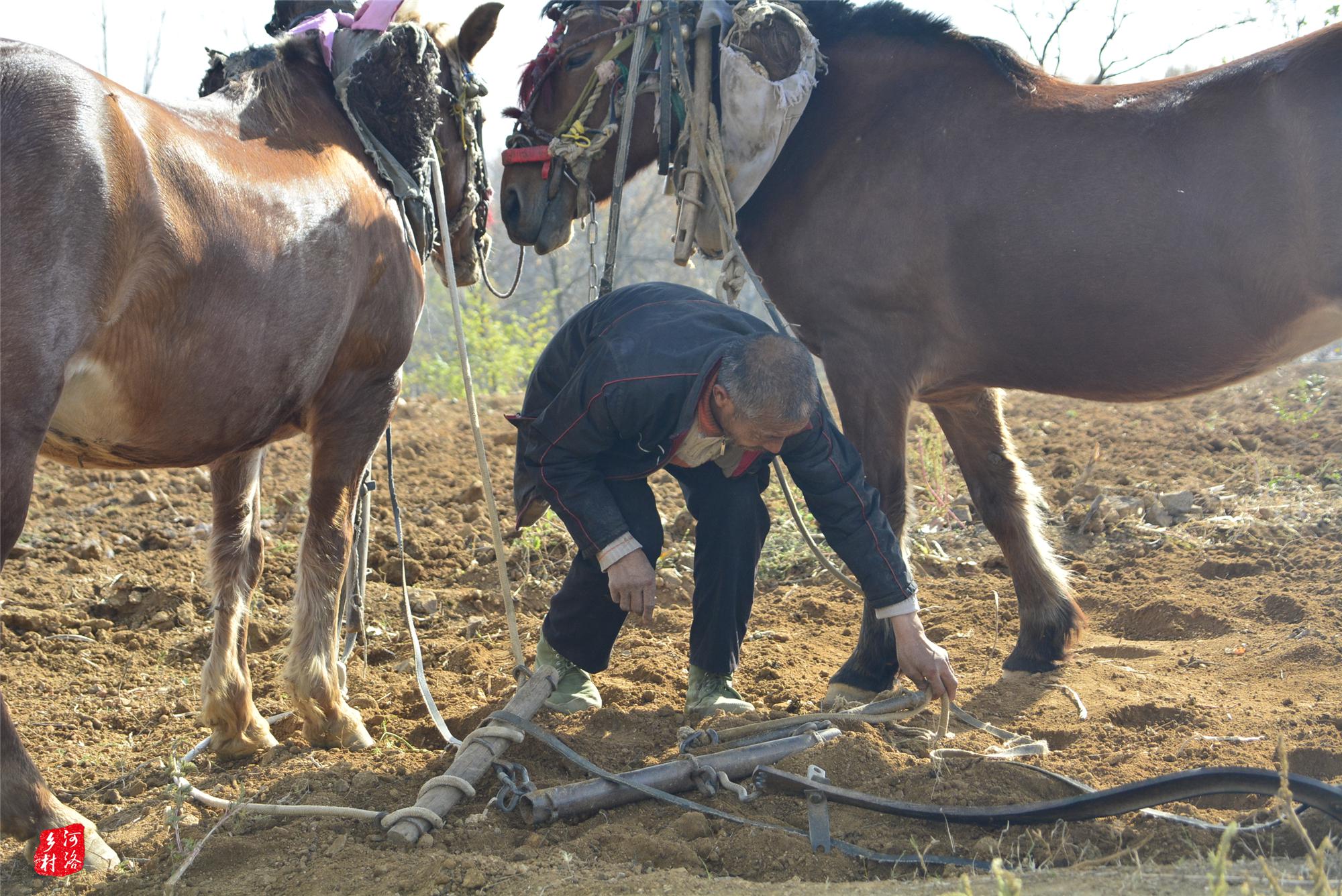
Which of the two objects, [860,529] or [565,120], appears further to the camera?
[565,120]

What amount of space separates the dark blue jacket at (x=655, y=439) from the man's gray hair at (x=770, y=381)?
106mm

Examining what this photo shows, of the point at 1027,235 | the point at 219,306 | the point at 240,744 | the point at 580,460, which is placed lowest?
the point at 240,744

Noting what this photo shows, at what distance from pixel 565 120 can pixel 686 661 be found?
216cm

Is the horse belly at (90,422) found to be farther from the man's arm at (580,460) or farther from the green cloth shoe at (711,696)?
the green cloth shoe at (711,696)

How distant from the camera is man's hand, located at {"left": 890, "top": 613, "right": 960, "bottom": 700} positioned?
9.35 ft

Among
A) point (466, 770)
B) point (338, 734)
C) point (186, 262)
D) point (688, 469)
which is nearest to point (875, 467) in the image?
point (688, 469)

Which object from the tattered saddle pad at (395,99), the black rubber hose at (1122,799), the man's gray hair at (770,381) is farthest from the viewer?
the tattered saddle pad at (395,99)

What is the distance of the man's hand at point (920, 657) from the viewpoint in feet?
9.35

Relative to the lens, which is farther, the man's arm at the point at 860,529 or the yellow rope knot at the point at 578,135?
the yellow rope knot at the point at 578,135

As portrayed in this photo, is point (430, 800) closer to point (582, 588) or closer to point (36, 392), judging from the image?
point (582, 588)

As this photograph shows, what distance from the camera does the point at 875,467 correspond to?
12.0ft

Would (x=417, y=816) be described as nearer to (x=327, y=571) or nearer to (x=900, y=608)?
(x=327, y=571)

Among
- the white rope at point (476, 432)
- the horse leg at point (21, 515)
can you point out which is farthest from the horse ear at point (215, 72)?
the horse leg at point (21, 515)

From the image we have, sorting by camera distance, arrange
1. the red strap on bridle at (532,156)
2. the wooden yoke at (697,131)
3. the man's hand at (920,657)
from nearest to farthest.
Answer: the man's hand at (920,657), the wooden yoke at (697,131), the red strap on bridle at (532,156)
